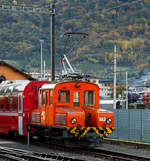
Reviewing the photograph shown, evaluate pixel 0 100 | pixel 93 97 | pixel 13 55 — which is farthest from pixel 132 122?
pixel 13 55

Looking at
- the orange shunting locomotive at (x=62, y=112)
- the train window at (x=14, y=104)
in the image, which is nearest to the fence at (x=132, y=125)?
the orange shunting locomotive at (x=62, y=112)

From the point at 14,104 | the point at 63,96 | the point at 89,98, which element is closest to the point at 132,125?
the point at 89,98

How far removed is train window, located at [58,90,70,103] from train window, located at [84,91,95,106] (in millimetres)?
962

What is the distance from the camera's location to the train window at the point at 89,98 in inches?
810

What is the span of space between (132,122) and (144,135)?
125 cm

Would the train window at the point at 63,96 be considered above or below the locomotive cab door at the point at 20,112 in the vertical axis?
above

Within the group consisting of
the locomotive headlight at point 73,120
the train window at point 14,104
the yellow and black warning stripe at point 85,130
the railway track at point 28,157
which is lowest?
the railway track at point 28,157

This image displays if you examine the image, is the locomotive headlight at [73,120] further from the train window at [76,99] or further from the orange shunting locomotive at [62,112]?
the train window at [76,99]

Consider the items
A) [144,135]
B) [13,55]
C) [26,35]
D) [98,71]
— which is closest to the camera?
[144,135]

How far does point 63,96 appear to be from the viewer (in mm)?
19938

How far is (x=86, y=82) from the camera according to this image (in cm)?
2067

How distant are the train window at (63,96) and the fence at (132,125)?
200 inches

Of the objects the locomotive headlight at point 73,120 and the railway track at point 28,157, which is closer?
the railway track at point 28,157

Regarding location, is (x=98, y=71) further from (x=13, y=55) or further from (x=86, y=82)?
(x=86, y=82)
